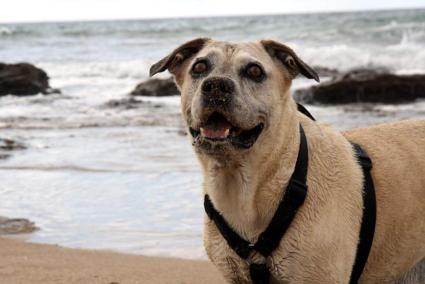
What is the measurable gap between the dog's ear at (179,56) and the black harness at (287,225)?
0.74m

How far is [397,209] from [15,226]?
4.38m

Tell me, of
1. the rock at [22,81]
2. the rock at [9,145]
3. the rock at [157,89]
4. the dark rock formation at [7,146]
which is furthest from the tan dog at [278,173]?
the rock at [22,81]

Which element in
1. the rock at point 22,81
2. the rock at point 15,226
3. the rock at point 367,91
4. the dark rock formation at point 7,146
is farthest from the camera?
the rock at point 22,81

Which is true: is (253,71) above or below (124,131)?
above

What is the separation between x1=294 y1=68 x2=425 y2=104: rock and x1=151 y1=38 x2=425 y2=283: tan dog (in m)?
14.4

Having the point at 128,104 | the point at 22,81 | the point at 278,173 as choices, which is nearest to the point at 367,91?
the point at 128,104

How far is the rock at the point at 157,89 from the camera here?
2109 cm

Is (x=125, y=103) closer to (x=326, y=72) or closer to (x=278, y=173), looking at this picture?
(x=326, y=72)

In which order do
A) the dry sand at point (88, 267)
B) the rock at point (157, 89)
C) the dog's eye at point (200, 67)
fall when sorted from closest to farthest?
1. the dog's eye at point (200, 67)
2. the dry sand at point (88, 267)
3. the rock at point (157, 89)

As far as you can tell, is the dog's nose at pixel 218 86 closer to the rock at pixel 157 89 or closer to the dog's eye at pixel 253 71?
the dog's eye at pixel 253 71

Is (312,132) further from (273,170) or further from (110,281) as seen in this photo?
(110,281)

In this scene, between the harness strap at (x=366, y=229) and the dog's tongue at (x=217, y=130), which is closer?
the dog's tongue at (x=217, y=130)

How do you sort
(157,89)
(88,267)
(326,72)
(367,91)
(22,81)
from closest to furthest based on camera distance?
(88,267)
(367,91)
(157,89)
(22,81)
(326,72)

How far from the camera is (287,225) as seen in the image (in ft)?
11.8
